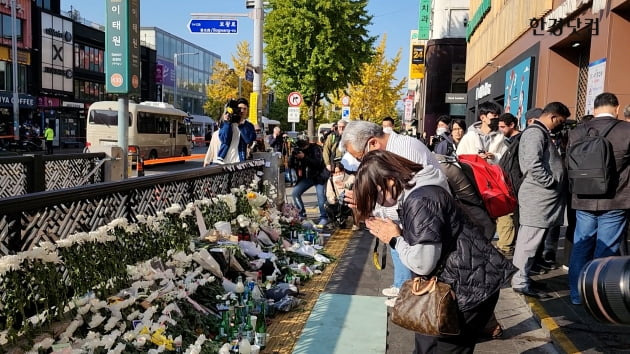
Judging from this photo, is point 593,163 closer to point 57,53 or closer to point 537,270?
point 537,270

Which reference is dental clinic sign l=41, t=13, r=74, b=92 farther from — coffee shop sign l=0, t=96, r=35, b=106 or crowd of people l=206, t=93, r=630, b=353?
crowd of people l=206, t=93, r=630, b=353

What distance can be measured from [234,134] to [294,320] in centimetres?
327

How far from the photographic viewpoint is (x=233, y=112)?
684cm

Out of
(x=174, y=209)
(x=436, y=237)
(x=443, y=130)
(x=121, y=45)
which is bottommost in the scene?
(x=174, y=209)

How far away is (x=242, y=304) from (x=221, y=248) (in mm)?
671

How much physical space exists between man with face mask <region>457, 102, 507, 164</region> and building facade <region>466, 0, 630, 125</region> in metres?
2.56

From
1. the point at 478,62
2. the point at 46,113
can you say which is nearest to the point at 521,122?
the point at 478,62

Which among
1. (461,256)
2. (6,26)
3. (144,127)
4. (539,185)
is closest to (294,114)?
(144,127)

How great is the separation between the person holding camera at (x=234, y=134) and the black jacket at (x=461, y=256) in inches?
188

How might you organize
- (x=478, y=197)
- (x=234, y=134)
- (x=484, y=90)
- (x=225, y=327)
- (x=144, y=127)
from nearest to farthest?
(x=478, y=197) < (x=225, y=327) < (x=234, y=134) < (x=484, y=90) < (x=144, y=127)

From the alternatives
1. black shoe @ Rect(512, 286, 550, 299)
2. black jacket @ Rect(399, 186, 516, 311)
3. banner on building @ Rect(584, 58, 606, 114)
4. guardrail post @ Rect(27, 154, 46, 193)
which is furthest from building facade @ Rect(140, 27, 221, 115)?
black jacket @ Rect(399, 186, 516, 311)

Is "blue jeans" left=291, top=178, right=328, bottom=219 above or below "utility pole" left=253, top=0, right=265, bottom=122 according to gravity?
below

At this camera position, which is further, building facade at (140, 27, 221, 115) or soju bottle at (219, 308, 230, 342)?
building facade at (140, 27, 221, 115)

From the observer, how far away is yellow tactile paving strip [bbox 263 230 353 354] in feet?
12.9
